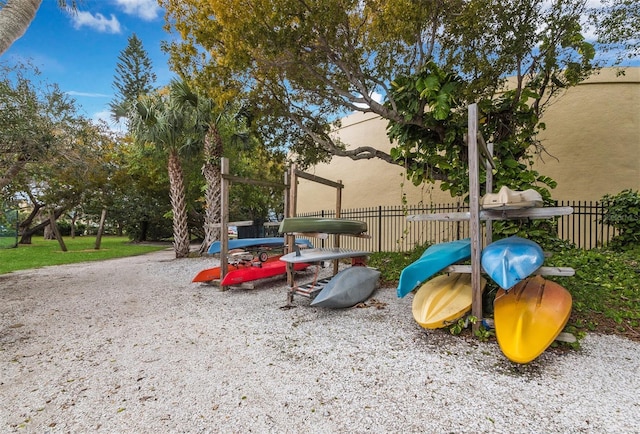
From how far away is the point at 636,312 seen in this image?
388 cm

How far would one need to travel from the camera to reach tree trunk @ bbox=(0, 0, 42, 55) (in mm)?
4535

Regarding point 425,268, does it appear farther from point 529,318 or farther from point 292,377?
point 292,377

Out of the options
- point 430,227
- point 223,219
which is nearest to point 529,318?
point 223,219

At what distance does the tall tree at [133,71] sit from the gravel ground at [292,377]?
29.0 meters

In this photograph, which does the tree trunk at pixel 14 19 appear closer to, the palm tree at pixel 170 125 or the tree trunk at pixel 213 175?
the palm tree at pixel 170 125

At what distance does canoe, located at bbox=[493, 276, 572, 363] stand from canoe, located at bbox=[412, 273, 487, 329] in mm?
351

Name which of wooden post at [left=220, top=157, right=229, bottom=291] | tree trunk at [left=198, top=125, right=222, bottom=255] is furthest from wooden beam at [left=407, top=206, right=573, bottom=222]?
tree trunk at [left=198, top=125, right=222, bottom=255]

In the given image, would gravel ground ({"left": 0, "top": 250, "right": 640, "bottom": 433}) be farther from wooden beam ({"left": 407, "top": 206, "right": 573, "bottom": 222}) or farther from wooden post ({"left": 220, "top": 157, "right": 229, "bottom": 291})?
wooden post ({"left": 220, "top": 157, "right": 229, "bottom": 291})

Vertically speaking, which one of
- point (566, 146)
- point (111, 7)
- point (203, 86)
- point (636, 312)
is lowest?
point (636, 312)

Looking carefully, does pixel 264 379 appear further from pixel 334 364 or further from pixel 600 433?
pixel 600 433

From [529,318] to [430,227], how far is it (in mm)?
7580

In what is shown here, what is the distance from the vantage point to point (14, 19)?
4625 millimetres

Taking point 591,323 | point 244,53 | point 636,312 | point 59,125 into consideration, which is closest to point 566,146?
point 636,312

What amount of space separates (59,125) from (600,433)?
33.0 ft
